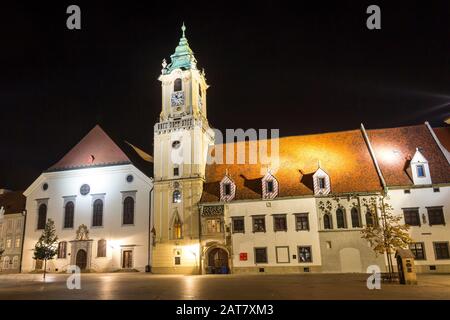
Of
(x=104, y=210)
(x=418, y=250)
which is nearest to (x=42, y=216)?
(x=104, y=210)

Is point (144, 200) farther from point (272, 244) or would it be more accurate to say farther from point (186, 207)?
point (272, 244)

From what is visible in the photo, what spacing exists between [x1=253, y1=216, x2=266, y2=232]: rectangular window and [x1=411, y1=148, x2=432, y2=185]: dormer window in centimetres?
1380

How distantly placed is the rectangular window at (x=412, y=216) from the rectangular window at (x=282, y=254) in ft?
34.8

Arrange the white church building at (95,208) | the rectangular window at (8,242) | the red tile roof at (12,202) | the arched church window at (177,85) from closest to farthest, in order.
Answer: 1. the white church building at (95,208)
2. the arched church window at (177,85)
3. the rectangular window at (8,242)
4. the red tile roof at (12,202)

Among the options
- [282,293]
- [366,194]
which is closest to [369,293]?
[282,293]

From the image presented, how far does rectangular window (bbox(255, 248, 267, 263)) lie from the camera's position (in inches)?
1448

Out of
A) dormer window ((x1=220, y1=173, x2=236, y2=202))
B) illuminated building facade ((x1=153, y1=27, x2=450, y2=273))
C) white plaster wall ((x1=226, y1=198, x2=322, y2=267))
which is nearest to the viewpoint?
illuminated building facade ((x1=153, y1=27, x2=450, y2=273))

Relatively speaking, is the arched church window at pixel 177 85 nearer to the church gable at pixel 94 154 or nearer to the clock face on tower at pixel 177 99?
the clock face on tower at pixel 177 99

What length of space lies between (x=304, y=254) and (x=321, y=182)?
6744 millimetres

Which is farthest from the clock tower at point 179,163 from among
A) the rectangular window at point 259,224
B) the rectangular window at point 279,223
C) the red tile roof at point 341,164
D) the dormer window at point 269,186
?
the rectangular window at point 279,223

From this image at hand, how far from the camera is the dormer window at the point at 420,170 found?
35031mm

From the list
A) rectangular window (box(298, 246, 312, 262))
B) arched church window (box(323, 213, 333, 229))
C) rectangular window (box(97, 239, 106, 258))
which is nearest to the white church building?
rectangular window (box(97, 239, 106, 258))

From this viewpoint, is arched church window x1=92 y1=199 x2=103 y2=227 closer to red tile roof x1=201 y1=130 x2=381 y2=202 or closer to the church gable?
the church gable
